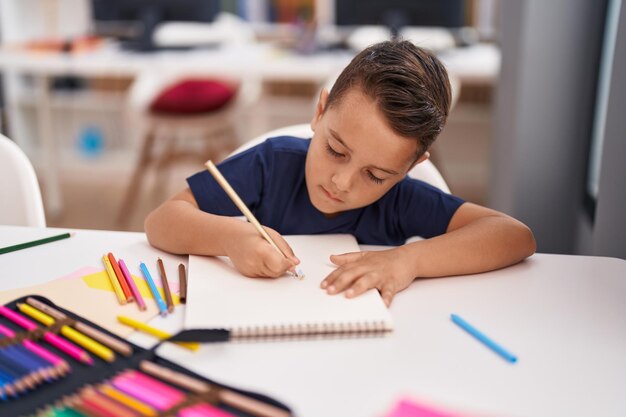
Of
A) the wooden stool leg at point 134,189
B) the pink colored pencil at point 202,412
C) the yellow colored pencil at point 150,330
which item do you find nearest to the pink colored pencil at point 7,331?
the yellow colored pencil at point 150,330

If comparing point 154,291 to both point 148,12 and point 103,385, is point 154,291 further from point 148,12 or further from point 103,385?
point 148,12

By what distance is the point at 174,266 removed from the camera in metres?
0.91

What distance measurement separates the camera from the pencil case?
22.7 inches

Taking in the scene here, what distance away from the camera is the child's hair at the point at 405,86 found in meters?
0.93

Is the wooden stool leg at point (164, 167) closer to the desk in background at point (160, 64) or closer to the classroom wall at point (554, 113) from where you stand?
the desk in background at point (160, 64)

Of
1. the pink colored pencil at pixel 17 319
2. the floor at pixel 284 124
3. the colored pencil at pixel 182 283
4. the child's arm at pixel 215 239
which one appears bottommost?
the floor at pixel 284 124

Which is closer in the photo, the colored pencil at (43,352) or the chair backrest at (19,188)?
the colored pencil at (43,352)

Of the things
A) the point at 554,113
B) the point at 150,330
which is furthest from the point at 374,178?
the point at 554,113

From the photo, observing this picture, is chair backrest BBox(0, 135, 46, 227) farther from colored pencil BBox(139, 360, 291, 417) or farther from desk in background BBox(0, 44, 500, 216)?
desk in background BBox(0, 44, 500, 216)

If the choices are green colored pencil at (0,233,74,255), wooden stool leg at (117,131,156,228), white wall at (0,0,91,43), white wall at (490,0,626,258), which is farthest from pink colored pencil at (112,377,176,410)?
white wall at (0,0,91,43)

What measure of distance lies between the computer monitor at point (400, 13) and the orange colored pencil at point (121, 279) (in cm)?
234

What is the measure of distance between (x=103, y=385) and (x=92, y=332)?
0.34 ft

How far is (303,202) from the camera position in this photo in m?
1.13

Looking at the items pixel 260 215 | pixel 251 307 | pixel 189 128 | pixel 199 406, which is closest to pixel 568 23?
→ pixel 260 215
